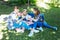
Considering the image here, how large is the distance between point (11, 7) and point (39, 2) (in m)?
1.63

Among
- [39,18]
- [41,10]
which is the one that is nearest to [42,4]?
[41,10]

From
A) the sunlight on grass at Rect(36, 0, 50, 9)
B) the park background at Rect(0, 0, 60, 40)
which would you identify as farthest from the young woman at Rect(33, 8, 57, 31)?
the sunlight on grass at Rect(36, 0, 50, 9)

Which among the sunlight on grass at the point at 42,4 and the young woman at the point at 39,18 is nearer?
the young woman at the point at 39,18

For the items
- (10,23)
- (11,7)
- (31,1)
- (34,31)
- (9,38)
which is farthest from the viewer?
(31,1)

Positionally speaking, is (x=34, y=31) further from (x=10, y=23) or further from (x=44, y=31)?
(x=10, y=23)

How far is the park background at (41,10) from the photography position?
18.5ft

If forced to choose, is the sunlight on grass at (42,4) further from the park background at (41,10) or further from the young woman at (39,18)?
the young woman at (39,18)

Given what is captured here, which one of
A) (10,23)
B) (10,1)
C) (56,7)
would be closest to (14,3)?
(10,1)

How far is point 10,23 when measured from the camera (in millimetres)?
6312

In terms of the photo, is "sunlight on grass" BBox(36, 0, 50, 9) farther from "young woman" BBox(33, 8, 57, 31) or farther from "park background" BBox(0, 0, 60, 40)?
"young woman" BBox(33, 8, 57, 31)

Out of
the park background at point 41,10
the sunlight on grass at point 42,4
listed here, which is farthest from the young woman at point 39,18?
the sunlight on grass at point 42,4

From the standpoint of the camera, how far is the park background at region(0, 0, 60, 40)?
5.63 metres

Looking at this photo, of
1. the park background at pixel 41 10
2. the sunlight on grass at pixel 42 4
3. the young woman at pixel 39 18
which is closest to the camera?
the park background at pixel 41 10

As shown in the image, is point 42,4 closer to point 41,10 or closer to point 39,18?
point 41,10
